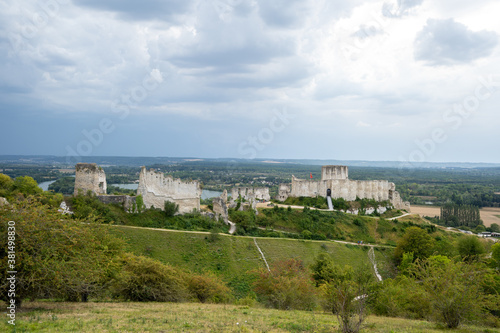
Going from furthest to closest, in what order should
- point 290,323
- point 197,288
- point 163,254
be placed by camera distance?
1. point 163,254
2. point 197,288
3. point 290,323

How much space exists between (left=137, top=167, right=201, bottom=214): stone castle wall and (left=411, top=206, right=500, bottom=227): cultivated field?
2783 inches

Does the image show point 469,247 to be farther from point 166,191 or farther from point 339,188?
point 166,191

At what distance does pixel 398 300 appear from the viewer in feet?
78.4

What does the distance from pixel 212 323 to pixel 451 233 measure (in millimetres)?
50846

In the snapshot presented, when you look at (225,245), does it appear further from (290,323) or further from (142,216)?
(290,323)

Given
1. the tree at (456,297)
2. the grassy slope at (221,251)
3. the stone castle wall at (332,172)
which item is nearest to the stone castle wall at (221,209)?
the grassy slope at (221,251)

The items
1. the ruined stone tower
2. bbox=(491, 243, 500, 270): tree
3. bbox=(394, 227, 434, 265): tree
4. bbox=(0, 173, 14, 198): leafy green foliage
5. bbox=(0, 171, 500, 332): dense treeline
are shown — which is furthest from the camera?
bbox=(394, 227, 434, 265): tree

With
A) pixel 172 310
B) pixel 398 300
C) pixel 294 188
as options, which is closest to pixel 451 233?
pixel 294 188

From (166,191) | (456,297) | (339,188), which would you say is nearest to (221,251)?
(166,191)

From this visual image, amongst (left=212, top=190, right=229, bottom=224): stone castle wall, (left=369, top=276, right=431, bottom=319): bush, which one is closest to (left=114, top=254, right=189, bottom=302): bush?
(left=369, top=276, right=431, bottom=319): bush

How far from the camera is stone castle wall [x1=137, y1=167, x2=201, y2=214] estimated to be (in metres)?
40.0

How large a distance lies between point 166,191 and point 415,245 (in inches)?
1191

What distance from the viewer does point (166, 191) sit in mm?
41844

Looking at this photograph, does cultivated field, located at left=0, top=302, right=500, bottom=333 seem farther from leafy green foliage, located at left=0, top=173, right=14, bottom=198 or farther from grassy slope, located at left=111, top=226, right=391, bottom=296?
leafy green foliage, located at left=0, top=173, right=14, bottom=198
